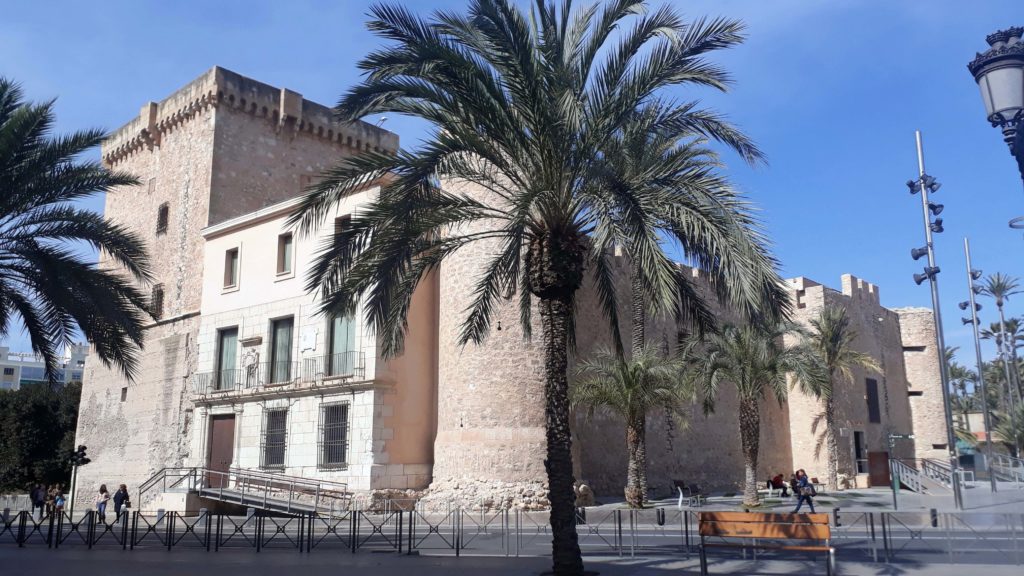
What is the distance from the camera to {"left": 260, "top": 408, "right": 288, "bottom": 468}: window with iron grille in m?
24.9

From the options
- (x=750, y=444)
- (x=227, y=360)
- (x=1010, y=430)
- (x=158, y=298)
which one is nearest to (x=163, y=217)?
(x=158, y=298)

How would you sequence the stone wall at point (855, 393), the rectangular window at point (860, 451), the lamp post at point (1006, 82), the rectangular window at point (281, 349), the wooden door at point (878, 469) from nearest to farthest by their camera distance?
the lamp post at point (1006, 82), the rectangular window at point (281, 349), the stone wall at point (855, 393), the rectangular window at point (860, 451), the wooden door at point (878, 469)

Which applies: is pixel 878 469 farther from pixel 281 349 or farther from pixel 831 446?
pixel 281 349

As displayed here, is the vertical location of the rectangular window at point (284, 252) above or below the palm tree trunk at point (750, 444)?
above

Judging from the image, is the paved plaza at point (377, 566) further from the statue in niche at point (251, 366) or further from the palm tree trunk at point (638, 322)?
the statue in niche at point (251, 366)

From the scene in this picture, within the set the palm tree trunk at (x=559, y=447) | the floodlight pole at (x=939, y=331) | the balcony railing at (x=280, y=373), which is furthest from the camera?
the balcony railing at (x=280, y=373)

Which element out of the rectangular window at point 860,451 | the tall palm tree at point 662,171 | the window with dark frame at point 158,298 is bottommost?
the rectangular window at point 860,451

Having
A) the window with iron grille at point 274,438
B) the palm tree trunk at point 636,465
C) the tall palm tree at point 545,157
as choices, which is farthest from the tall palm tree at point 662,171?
the window with iron grille at point 274,438

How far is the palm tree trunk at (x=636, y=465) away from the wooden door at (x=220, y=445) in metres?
12.7

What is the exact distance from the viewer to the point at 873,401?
37719 mm

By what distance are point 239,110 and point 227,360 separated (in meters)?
10.8

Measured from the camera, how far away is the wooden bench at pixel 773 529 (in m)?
9.52

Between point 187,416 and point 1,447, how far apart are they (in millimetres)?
16650

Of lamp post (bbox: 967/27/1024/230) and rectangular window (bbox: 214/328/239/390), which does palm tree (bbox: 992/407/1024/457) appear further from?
lamp post (bbox: 967/27/1024/230)
